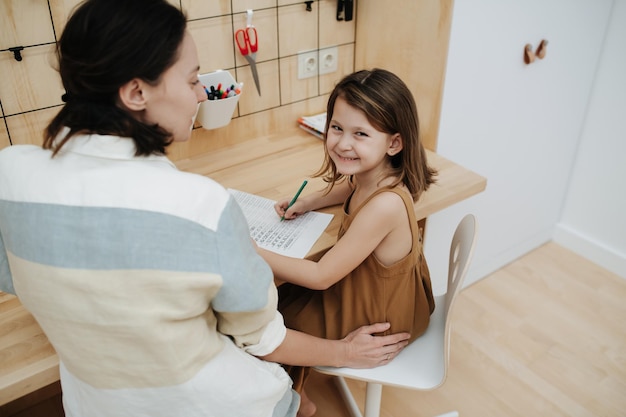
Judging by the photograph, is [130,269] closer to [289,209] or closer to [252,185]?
[289,209]

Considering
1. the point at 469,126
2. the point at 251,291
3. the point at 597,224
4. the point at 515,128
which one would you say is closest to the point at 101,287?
the point at 251,291

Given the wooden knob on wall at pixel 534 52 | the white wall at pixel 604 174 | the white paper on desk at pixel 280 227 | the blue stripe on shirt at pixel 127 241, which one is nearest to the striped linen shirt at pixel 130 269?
the blue stripe on shirt at pixel 127 241

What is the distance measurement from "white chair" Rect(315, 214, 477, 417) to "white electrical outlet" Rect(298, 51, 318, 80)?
83 cm

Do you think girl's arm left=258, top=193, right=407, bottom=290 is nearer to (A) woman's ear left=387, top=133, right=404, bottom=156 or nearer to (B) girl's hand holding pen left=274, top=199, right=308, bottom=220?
(A) woman's ear left=387, top=133, right=404, bottom=156

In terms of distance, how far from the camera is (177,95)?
855 mm

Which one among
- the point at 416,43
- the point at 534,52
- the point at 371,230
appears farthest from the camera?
the point at 534,52

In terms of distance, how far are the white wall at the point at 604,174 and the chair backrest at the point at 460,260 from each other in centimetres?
125

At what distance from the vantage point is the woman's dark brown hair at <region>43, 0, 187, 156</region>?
0.77 meters

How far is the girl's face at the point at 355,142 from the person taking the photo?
1.20 m

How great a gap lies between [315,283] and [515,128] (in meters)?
1.15

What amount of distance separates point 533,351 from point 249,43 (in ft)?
4.62

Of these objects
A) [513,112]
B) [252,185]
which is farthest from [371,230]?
[513,112]

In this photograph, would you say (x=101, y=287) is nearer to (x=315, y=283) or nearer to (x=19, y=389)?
(x=19, y=389)

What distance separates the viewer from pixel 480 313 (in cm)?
212
